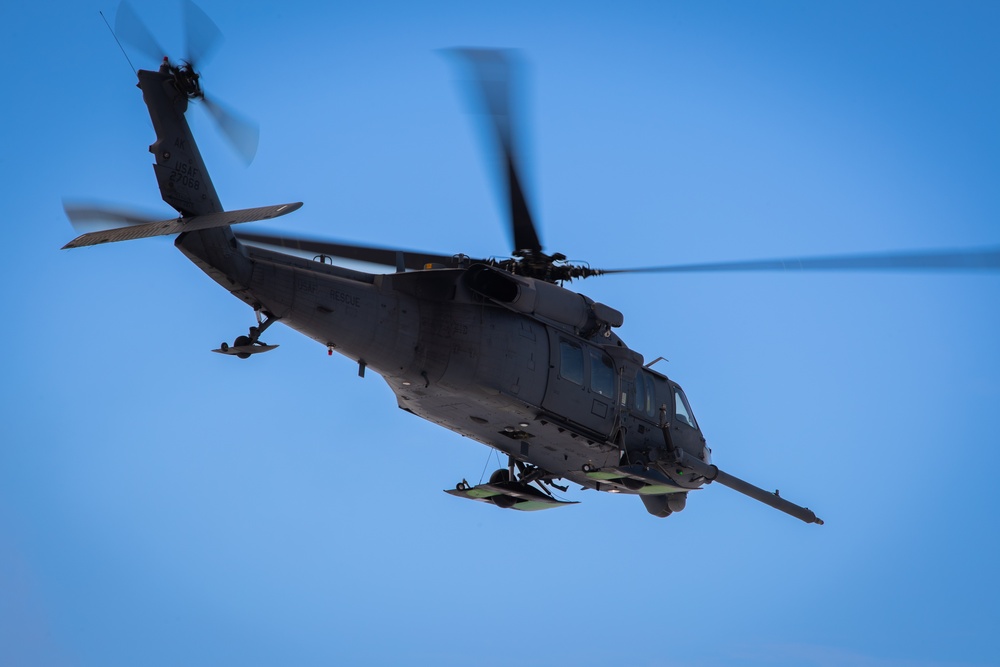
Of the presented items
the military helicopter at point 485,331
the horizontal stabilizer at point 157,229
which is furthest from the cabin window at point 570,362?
the horizontal stabilizer at point 157,229

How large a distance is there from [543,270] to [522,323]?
4.26 feet

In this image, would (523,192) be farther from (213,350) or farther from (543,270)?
(213,350)

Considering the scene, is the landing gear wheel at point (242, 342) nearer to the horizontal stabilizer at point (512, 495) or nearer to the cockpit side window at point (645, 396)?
the horizontal stabilizer at point (512, 495)

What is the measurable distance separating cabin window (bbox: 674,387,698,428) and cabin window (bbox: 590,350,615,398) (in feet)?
6.96

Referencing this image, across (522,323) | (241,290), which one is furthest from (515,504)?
(241,290)

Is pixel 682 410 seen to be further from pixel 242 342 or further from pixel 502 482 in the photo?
pixel 242 342

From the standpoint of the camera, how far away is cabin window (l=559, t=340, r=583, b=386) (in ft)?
62.1

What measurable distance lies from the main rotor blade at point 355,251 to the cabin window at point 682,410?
550 cm

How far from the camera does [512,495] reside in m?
20.4

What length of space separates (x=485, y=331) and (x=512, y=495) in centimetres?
378

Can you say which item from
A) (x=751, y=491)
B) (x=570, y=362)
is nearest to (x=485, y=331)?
(x=570, y=362)

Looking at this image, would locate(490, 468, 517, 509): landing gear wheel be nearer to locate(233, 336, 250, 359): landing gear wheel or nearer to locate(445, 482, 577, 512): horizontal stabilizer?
locate(445, 482, 577, 512): horizontal stabilizer

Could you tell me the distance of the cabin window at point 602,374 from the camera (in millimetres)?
19406

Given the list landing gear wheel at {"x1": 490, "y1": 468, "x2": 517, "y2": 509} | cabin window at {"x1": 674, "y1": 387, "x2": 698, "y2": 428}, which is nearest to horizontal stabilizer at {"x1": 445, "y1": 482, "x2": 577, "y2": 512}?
landing gear wheel at {"x1": 490, "y1": 468, "x2": 517, "y2": 509}
